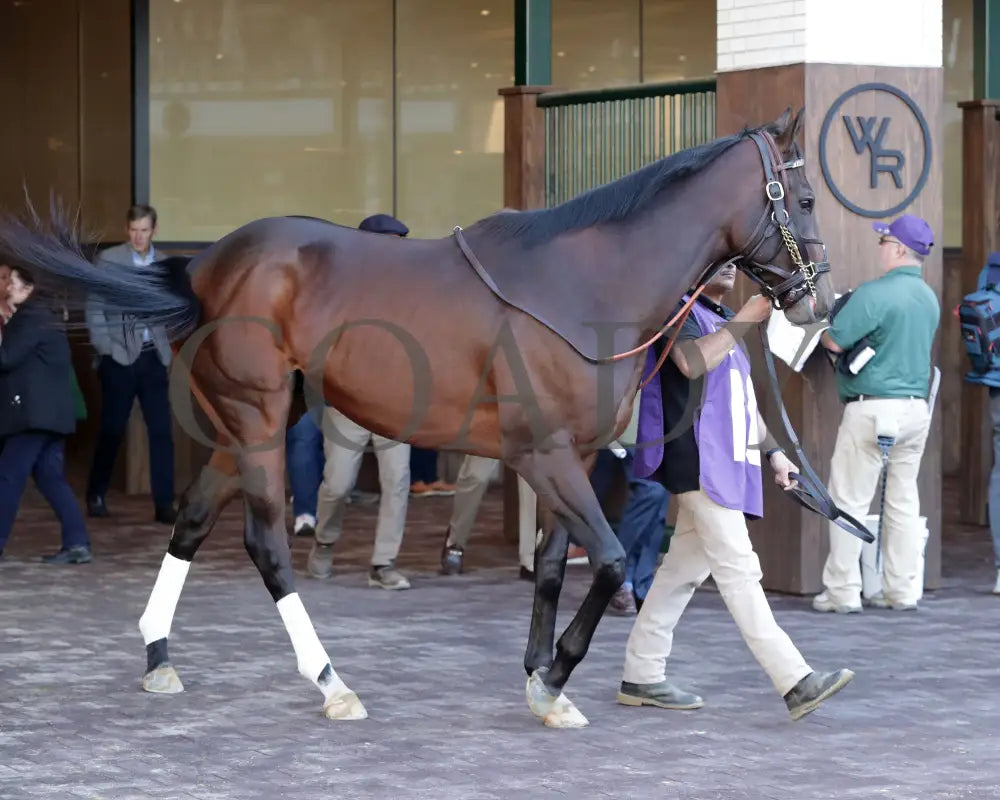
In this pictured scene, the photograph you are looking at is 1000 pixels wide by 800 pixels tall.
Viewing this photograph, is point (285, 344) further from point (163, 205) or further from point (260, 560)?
point (163, 205)

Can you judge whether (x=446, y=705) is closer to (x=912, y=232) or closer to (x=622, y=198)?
(x=622, y=198)

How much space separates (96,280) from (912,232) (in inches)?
154

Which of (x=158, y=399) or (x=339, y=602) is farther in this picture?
(x=158, y=399)

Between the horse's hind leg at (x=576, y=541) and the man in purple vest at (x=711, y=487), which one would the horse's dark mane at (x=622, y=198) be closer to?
the man in purple vest at (x=711, y=487)

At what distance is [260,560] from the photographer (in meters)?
6.66

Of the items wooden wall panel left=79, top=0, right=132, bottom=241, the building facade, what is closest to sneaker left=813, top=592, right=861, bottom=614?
the building facade

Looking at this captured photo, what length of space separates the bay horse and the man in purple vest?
8.2 inches

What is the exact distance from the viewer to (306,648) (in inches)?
257

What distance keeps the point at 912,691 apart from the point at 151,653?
2.92 m

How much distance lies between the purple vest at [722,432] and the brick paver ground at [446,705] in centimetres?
83

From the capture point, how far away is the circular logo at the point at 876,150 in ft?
29.0

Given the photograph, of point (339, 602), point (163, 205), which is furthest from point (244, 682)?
point (163, 205)

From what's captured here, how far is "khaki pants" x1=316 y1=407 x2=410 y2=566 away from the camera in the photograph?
9.40 metres

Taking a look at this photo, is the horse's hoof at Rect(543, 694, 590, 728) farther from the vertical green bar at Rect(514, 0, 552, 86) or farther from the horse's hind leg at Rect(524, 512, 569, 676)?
the vertical green bar at Rect(514, 0, 552, 86)
